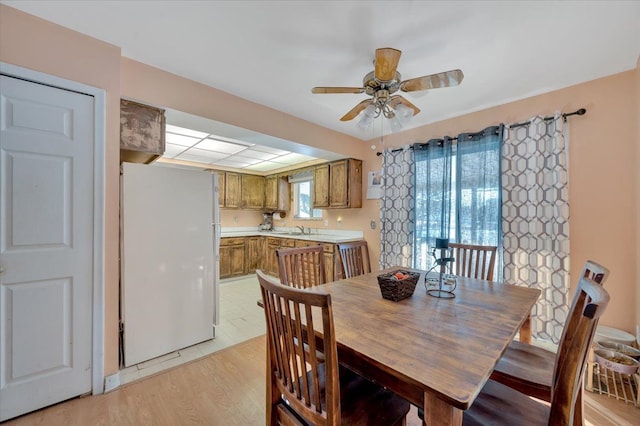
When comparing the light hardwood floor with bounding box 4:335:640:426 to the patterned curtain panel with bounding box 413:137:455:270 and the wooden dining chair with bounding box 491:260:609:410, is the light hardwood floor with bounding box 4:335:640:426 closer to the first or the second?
the wooden dining chair with bounding box 491:260:609:410

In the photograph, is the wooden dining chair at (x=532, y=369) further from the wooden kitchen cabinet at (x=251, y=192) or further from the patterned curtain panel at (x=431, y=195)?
the wooden kitchen cabinet at (x=251, y=192)

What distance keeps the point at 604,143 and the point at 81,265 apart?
433cm

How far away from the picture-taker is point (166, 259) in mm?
2346

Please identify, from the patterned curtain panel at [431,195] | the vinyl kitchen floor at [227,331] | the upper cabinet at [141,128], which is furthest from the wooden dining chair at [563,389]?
the upper cabinet at [141,128]

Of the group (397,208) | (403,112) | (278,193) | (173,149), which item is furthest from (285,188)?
(403,112)

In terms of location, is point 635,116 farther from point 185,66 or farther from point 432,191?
point 185,66

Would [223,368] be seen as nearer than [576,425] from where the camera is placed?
No

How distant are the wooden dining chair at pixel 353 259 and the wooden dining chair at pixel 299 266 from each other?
0.24 m

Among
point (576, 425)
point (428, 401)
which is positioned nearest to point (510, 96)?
point (576, 425)

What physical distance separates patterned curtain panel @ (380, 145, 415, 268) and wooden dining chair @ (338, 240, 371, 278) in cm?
124

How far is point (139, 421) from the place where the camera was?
1.59 metres

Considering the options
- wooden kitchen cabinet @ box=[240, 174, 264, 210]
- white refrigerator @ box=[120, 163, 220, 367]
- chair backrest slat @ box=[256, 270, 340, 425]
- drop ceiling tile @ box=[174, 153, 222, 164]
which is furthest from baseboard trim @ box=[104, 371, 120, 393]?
wooden kitchen cabinet @ box=[240, 174, 264, 210]

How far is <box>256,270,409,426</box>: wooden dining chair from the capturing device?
854 millimetres

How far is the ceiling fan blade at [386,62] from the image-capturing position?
1.54 metres
